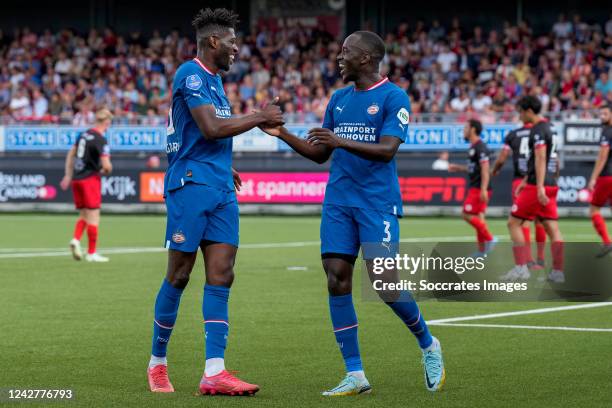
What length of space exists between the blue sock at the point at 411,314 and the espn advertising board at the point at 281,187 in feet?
73.5

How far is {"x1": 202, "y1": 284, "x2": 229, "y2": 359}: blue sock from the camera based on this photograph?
25.1ft

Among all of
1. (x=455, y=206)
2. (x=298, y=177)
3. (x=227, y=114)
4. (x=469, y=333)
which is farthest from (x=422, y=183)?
(x=227, y=114)

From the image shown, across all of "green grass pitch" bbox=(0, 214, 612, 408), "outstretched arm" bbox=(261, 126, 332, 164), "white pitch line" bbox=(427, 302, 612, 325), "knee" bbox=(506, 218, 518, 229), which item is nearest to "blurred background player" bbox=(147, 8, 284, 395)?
"outstretched arm" bbox=(261, 126, 332, 164)

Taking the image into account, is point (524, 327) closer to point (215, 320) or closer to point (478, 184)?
point (215, 320)

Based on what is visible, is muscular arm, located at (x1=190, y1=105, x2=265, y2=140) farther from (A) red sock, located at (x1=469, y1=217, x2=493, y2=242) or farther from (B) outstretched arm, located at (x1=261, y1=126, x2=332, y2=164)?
(A) red sock, located at (x1=469, y1=217, x2=493, y2=242)

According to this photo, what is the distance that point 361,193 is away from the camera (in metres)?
7.92

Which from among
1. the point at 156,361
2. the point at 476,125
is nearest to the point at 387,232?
the point at 156,361

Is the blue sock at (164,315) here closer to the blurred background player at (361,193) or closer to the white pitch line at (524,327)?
the blurred background player at (361,193)

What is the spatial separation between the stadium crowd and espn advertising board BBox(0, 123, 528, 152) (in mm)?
561

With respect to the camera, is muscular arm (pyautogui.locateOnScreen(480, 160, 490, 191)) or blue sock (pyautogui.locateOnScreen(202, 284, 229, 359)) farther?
muscular arm (pyautogui.locateOnScreen(480, 160, 490, 191))

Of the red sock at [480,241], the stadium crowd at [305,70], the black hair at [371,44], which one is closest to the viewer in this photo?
the black hair at [371,44]

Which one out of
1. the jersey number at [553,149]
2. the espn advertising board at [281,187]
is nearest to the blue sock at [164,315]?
the jersey number at [553,149]

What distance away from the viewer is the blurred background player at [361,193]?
25.6ft

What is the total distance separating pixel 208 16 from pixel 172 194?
117 centimetres
